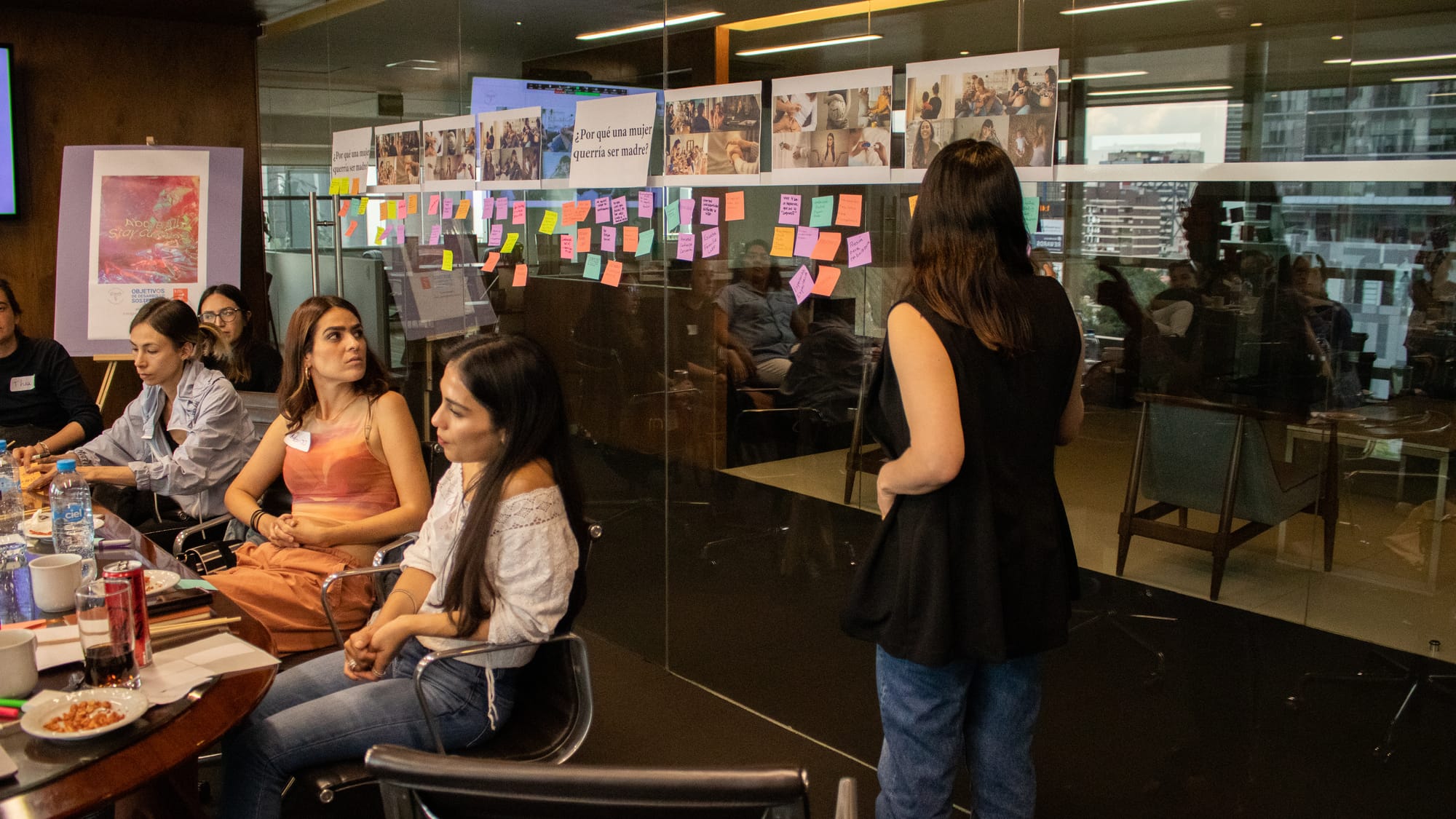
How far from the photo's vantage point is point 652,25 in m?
3.69

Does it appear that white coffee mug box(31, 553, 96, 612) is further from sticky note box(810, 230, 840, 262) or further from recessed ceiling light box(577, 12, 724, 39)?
recessed ceiling light box(577, 12, 724, 39)

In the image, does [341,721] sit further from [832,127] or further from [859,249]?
[832,127]

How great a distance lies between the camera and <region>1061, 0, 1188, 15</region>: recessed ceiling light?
2.36 metres

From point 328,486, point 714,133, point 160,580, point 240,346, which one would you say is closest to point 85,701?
point 160,580

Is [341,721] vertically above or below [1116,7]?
below

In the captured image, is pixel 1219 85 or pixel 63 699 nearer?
pixel 63 699

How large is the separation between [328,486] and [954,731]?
5.97ft

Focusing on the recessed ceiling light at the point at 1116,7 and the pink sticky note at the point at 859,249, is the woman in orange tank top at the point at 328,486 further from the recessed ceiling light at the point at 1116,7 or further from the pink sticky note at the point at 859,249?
the recessed ceiling light at the point at 1116,7

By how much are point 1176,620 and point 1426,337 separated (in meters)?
0.78

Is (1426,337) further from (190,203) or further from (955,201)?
(190,203)

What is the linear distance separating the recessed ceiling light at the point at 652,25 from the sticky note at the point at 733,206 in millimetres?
544

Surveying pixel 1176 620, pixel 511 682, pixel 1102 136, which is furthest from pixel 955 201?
pixel 511 682

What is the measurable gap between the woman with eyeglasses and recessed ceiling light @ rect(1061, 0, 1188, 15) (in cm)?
343

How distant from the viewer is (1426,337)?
6.79 ft
